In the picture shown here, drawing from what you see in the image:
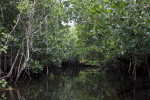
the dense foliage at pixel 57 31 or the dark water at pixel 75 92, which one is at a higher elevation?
the dense foliage at pixel 57 31

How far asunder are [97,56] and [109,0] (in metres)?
8.22

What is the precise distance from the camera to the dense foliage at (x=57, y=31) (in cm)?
488

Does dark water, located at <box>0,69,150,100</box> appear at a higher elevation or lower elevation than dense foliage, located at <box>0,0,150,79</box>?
lower

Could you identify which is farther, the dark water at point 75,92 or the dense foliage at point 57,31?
the dark water at point 75,92

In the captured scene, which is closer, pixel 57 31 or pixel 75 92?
pixel 75 92

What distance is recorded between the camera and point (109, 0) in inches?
214

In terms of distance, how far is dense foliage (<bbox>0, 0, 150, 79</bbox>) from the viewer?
4883mm

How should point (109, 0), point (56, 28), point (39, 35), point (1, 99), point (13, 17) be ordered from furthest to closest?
point (56, 28) → point (39, 35) → point (13, 17) → point (109, 0) → point (1, 99)

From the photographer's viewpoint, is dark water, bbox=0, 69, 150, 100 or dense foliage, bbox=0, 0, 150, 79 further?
dark water, bbox=0, 69, 150, 100

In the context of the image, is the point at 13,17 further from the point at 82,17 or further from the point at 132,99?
the point at 132,99

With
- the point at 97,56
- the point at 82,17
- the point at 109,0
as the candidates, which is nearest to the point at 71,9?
the point at 82,17

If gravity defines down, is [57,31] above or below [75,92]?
above

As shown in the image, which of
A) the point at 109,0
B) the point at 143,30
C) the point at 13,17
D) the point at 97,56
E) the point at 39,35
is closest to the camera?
the point at 143,30

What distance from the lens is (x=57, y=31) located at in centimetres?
1083
